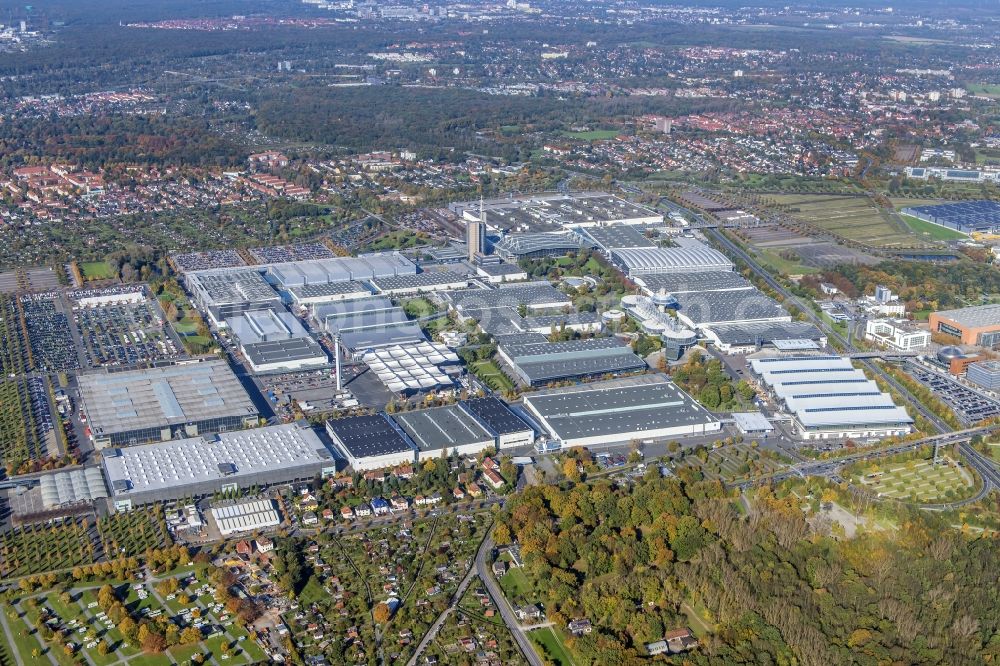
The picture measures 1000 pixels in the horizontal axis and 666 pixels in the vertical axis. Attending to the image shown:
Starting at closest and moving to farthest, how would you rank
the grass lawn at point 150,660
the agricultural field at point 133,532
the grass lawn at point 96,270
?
the grass lawn at point 150,660 < the agricultural field at point 133,532 < the grass lawn at point 96,270

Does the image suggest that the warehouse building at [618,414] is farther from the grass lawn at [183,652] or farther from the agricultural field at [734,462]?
the grass lawn at [183,652]

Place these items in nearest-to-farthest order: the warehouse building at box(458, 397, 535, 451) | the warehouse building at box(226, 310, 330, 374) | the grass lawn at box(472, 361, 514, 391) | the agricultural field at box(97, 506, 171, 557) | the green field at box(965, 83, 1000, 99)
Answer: the agricultural field at box(97, 506, 171, 557), the warehouse building at box(458, 397, 535, 451), the grass lawn at box(472, 361, 514, 391), the warehouse building at box(226, 310, 330, 374), the green field at box(965, 83, 1000, 99)

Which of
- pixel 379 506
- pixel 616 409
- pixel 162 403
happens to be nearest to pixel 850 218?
pixel 616 409

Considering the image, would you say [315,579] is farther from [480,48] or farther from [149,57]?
[480,48]

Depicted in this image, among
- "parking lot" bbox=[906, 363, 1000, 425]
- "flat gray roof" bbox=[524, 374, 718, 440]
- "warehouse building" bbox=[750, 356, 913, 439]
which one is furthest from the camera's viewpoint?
"parking lot" bbox=[906, 363, 1000, 425]

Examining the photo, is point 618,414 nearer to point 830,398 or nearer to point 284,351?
point 830,398

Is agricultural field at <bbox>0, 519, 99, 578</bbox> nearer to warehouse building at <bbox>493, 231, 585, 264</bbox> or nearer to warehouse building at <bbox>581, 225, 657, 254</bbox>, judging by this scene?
warehouse building at <bbox>493, 231, 585, 264</bbox>

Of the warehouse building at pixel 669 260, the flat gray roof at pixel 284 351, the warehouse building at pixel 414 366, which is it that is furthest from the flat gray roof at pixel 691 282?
the flat gray roof at pixel 284 351

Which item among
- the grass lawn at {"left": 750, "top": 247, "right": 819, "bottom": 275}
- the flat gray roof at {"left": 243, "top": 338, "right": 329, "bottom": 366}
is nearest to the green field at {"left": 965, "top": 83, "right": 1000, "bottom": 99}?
the grass lawn at {"left": 750, "top": 247, "right": 819, "bottom": 275}
